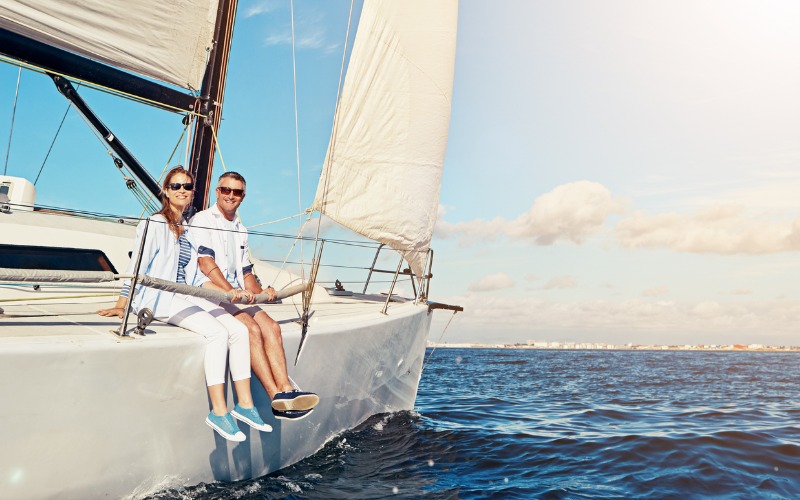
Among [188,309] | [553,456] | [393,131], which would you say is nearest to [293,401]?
[188,309]

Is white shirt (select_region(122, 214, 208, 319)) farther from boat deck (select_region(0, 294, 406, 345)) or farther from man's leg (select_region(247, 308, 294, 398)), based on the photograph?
man's leg (select_region(247, 308, 294, 398))

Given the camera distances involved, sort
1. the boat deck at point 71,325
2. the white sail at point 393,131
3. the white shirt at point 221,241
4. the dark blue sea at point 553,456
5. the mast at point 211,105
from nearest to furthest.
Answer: the boat deck at point 71,325, the white shirt at point 221,241, the dark blue sea at point 553,456, the mast at point 211,105, the white sail at point 393,131

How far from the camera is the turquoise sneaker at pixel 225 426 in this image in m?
3.31

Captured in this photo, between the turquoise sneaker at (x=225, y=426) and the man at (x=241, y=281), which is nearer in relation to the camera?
the turquoise sneaker at (x=225, y=426)

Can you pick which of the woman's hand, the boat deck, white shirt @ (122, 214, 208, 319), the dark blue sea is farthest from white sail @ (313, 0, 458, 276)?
the woman's hand

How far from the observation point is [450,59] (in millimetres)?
8078

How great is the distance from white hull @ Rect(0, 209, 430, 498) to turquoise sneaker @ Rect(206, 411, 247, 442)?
0.15m

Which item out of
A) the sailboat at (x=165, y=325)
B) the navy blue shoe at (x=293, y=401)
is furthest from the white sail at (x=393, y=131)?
the navy blue shoe at (x=293, y=401)

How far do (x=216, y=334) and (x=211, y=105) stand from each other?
386 centimetres

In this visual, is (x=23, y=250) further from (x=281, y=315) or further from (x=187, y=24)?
(x=187, y=24)

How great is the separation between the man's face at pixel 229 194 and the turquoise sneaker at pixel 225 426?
1554 mm

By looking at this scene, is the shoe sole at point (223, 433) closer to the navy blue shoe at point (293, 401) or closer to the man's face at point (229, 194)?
the navy blue shoe at point (293, 401)

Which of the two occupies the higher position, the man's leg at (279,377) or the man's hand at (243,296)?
the man's hand at (243,296)

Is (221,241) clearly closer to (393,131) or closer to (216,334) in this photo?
(216,334)
